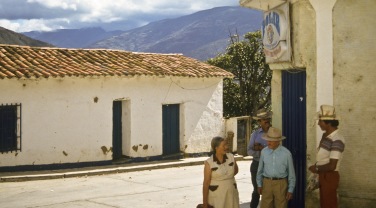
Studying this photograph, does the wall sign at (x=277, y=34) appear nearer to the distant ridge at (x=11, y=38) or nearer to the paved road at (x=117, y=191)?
the paved road at (x=117, y=191)

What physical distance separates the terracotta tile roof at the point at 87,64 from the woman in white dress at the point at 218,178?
9792 millimetres

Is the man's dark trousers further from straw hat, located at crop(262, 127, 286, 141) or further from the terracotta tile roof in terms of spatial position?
the terracotta tile roof

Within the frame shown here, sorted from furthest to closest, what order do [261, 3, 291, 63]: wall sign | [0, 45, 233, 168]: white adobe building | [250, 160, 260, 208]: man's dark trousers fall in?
[0, 45, 233, 168]: white adobe building, [261, 3, 291, 63]: wall sign, [250, 160, 260, 208]: man's dark trousers

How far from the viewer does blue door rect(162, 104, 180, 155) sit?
728 inches

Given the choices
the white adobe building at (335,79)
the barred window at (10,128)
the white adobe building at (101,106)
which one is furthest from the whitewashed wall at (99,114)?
the white adobe building at (335,79)


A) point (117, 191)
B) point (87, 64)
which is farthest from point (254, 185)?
point (87, 64)

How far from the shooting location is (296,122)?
859cm

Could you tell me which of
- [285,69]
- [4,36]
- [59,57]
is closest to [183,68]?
[59,57]

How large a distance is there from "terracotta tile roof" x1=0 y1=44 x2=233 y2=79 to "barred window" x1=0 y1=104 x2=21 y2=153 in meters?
1.04

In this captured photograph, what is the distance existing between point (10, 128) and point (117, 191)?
468 cm

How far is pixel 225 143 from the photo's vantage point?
252 inches

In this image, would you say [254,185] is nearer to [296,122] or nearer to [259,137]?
[259,137]

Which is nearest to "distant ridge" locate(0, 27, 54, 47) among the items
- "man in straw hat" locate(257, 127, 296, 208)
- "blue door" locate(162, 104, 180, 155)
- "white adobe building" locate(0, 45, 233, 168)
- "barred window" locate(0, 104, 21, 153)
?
"white adobe building" locate(0, 45, 233, 168)

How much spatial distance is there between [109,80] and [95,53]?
217cm
